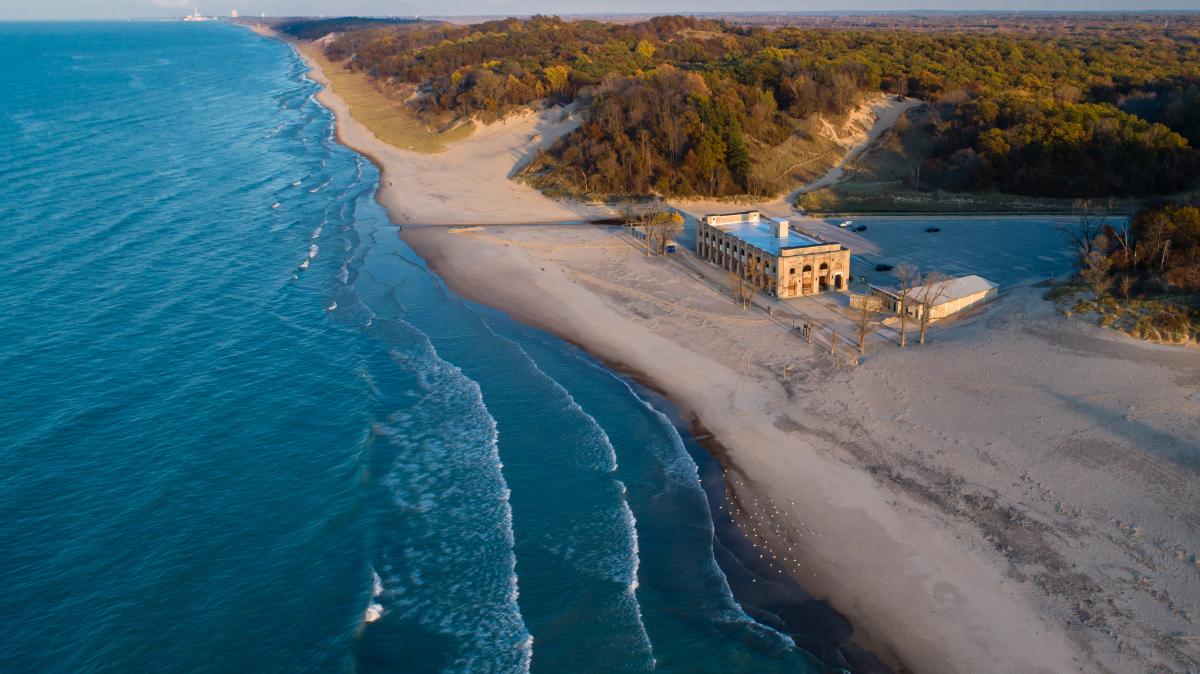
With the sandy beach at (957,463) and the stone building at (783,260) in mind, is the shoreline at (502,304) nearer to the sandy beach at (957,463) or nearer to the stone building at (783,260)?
the sandy beach at (957,463)

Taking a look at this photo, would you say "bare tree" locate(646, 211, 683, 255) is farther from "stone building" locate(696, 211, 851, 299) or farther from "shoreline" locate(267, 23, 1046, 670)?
"shoreline" locate(267, 23, 1046, 670)

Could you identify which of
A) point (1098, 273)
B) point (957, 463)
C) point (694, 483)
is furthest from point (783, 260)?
point (694, 483)

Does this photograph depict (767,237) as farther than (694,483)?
Yes

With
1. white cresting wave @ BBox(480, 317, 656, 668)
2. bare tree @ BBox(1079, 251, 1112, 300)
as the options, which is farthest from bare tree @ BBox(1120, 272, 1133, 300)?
white cresting wave @ BBox(480, 317, 656, 668)

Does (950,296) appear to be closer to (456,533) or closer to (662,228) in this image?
(662,228)

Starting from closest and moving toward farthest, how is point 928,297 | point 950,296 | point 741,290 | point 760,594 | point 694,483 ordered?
1. point 760,594
2. point 694,483
3. point 928,297
4. point 950,296
5. point 741,290

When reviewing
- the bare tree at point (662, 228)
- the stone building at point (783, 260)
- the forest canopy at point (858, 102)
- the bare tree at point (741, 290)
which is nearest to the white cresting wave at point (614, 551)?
the bare tree at point (741, 290)
